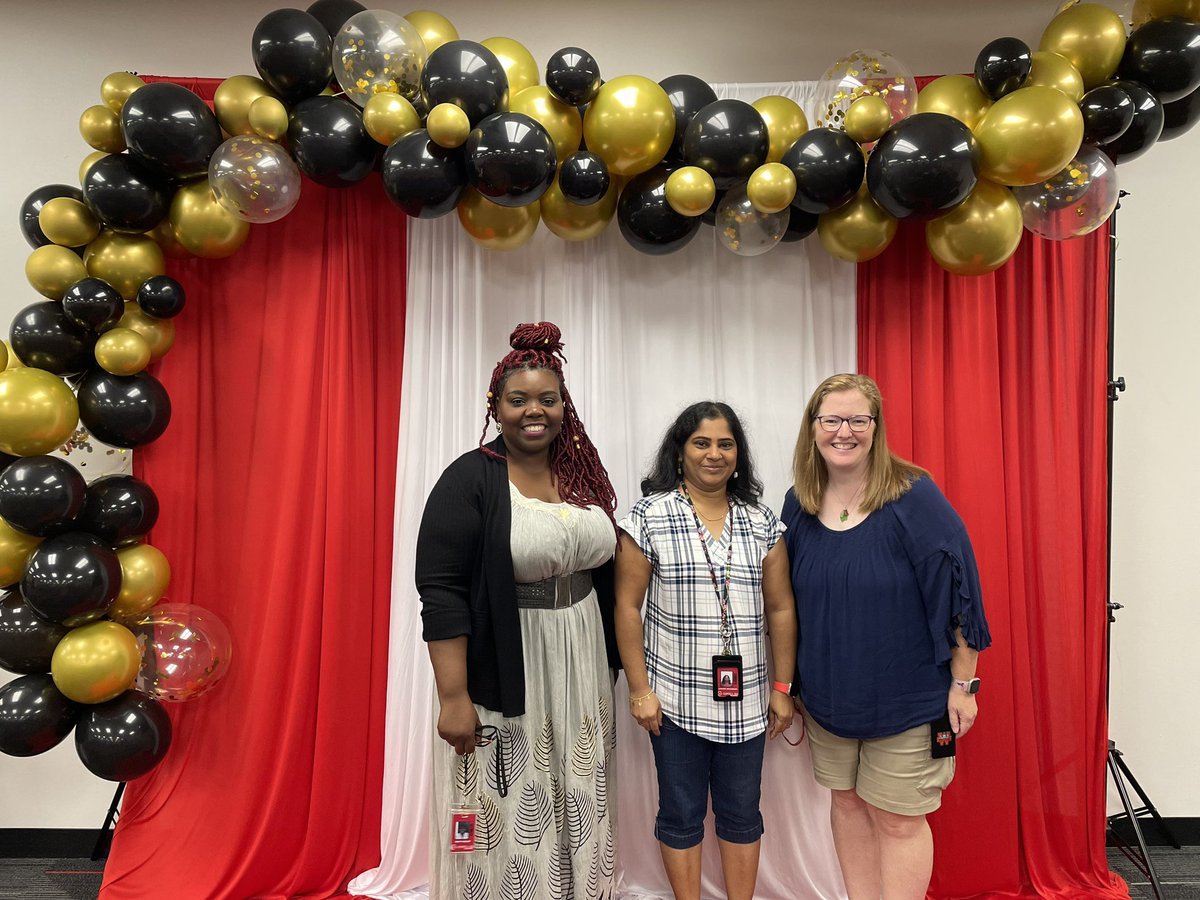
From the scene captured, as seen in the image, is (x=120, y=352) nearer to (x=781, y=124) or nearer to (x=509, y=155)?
(x=509, y=155)

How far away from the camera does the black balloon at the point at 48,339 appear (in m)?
2.02

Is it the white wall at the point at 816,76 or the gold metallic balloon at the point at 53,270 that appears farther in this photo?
the white wall at the point at 816,76

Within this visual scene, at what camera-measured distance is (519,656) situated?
175 cm

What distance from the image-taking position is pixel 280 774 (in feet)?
7.39

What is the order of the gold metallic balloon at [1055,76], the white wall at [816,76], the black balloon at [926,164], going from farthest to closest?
the white wall at [816,76], the gold metallic balloon at [1055,76], the black balloon at [926,164]

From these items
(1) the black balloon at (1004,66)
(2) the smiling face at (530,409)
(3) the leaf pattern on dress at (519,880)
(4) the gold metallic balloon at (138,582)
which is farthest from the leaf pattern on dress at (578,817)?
(1) the black balloon at (1004,66)

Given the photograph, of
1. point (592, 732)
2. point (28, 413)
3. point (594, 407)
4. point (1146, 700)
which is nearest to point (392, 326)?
point (594, 407)

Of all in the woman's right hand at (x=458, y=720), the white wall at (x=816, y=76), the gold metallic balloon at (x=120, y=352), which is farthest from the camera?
the white wall at (x=816, y=76)

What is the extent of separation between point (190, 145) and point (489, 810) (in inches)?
77.7

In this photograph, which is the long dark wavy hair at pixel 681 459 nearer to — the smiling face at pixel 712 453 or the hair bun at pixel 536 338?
the smiling face at pixel 712 453

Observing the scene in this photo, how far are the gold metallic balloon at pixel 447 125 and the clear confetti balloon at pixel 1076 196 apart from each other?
1547mm

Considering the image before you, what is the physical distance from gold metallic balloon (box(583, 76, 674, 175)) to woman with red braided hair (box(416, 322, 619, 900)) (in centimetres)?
54

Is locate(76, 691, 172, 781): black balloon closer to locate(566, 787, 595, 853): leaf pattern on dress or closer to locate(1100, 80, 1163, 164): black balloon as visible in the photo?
locate(566, 787, 595, 853): leaf pattern on dress

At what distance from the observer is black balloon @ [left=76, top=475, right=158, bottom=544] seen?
204cm
